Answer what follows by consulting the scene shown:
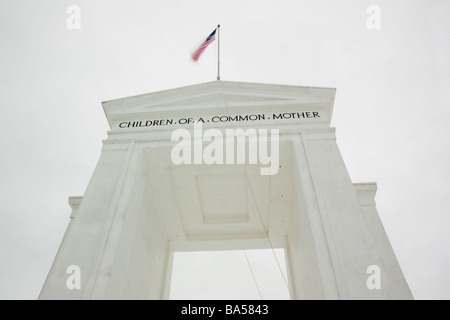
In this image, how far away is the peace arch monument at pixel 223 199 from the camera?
8.13 metres

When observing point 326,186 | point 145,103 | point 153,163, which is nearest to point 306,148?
point 326,186

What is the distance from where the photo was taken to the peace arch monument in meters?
8.13

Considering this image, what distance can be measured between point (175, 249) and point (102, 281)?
699cm

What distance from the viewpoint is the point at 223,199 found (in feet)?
44.1

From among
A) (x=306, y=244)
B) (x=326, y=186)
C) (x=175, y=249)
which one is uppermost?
(x=175, y=249)

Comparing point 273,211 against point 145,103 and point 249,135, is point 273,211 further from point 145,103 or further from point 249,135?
point 145,103

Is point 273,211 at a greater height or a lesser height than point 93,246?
greater

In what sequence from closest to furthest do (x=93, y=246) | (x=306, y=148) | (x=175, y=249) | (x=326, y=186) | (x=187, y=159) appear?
(x=93, y=246)
(x=326, y=186)
(x=306, y=148)
(x=187, y=159)
(x=175, y=249)
